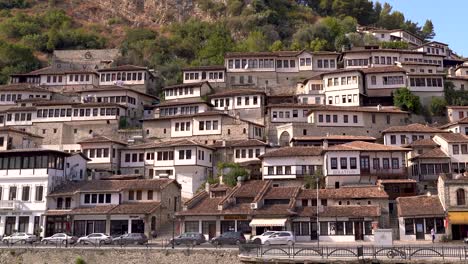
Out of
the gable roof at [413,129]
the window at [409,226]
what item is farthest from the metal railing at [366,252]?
the gable roof at [413,129]

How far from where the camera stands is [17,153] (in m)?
49.3

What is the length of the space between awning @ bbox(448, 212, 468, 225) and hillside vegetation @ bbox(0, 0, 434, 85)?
1862 inches

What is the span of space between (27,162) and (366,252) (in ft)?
108

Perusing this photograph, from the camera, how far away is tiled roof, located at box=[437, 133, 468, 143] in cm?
5103

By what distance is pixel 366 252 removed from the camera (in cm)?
2964

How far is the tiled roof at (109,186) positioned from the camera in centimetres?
4778

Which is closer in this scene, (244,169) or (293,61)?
(244,169)

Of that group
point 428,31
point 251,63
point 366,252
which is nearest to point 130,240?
point 366,252

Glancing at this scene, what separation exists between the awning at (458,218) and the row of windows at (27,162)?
3483 centimetres

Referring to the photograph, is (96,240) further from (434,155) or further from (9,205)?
(434,155)

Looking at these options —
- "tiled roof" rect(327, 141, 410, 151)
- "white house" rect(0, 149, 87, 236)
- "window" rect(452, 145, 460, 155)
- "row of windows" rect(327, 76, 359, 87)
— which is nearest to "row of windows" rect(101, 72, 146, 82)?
"row of windows" rect(327, 76, 359, 87)

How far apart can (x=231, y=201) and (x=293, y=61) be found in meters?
34.5

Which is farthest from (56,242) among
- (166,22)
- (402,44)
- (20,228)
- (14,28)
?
(166,22)

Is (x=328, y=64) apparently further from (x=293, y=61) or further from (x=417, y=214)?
(x=417, y=214)
